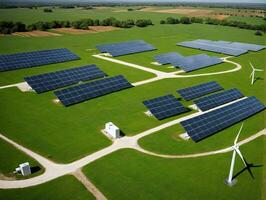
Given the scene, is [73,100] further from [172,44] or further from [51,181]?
[172,44]

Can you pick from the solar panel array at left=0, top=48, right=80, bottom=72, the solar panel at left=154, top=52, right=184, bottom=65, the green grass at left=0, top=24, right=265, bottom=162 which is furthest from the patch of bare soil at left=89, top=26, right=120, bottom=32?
the solar panel at left=154, top=52, right=184, bottom=65

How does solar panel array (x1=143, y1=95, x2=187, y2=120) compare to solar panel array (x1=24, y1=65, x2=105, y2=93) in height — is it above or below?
below

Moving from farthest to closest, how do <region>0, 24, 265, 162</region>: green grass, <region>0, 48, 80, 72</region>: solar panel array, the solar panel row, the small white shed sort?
the solar panel row → <region>0, 48, 80, 72</region>: solar panel array → <region>0, 24, 265, 162</region>: green grass → the small white shed

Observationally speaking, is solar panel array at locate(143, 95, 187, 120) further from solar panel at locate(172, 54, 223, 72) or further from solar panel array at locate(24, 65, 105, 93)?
solar panel at locate(172, 54, 223, 72)

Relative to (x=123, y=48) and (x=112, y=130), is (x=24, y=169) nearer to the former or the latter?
(x=112, y=130)

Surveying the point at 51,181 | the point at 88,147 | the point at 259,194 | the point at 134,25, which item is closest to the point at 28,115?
the point at 88,147

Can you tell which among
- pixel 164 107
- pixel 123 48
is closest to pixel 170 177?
pixel 164 107
